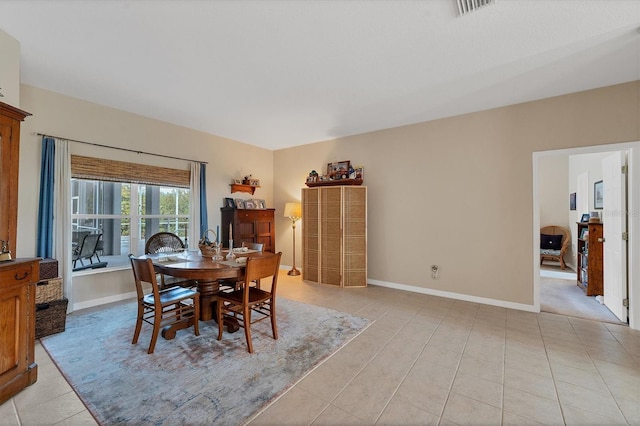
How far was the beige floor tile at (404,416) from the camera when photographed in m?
1.62

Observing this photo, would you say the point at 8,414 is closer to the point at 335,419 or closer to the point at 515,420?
the point at 335,419

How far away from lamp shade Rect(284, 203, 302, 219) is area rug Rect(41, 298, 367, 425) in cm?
247

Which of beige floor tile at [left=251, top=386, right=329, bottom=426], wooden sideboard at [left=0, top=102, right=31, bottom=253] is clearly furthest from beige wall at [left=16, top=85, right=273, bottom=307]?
beige floor tile at [left=251, top=386, right=329, bottom=426]

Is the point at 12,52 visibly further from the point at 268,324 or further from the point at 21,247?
the point at 268,324

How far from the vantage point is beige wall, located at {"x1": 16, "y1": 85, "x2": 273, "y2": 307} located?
3111 mm

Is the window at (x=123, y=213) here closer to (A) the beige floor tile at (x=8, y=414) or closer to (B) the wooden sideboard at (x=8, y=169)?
(B) the wooden sideboard at (x=8, y=169)

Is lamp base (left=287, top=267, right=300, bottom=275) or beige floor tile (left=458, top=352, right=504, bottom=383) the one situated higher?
lamp base (left=287, top=267, right=300, bottom=275)

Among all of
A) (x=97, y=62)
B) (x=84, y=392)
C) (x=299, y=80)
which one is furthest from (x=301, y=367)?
(x=97, y=62)

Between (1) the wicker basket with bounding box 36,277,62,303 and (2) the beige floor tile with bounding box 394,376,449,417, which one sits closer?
(2) the beige floor tile with bounding box 394,376,449,417

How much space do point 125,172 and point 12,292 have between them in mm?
2352

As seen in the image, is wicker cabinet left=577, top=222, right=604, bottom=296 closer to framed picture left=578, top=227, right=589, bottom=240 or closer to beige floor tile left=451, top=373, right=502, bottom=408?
framed picture left=578, top=227, right=589, bottom=240

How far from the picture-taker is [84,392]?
188 cm

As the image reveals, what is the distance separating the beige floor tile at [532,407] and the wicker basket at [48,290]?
415cm

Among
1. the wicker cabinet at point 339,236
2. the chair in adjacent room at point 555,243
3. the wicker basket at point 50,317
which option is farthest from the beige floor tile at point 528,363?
the chair in adjacent room at point 555,243
